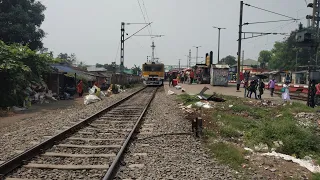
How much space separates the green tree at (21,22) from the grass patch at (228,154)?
2627 centimetres

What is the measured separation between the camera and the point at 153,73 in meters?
42.0

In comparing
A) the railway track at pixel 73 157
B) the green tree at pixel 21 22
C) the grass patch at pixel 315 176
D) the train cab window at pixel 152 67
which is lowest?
the grass patch at pixel 315 176

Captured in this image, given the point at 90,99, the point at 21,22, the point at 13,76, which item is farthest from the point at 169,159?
the point at 21,22

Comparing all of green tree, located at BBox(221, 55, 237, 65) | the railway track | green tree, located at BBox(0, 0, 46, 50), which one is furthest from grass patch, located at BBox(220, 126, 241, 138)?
green tree, located at BBox(221, 55, 237, 65)

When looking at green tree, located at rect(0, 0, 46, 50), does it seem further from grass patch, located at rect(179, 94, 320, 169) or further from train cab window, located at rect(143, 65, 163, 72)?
grass patch, located at rect(179, 94, 320, 169)

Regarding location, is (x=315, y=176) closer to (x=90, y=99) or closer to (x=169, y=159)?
(x=169, y=159)

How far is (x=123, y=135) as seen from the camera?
8609mm

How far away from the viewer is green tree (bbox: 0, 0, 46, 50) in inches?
1219

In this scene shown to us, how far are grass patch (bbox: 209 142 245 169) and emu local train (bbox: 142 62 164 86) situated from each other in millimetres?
34159

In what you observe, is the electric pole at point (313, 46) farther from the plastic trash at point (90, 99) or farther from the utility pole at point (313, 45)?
the plastic trash at point (90, 99)

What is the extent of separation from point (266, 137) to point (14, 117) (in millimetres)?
9922

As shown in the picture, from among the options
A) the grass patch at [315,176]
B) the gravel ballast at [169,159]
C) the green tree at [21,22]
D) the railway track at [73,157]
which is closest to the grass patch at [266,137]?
the gravel ballast at [169,159]

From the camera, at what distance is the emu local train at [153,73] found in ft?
136

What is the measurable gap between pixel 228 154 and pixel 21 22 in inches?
1196
